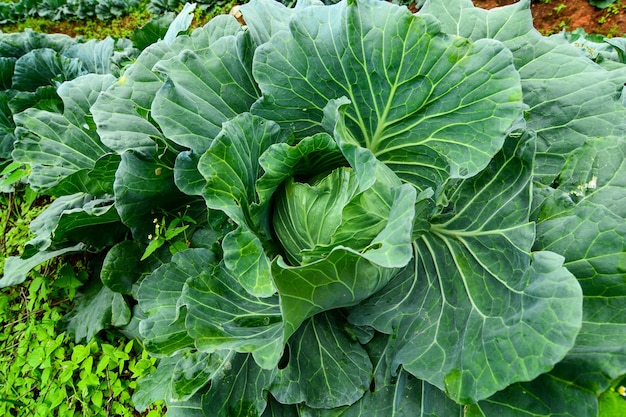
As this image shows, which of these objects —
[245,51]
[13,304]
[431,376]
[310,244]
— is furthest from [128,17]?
[431,376]

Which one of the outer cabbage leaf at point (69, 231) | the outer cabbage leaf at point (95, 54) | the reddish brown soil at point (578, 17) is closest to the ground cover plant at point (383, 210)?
the outer cabbage leaf at point (69, 231)

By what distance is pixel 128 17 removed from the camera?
6645 mm

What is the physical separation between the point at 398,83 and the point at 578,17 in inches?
147

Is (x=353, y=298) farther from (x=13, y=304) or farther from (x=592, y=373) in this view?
(x=13, y=304)

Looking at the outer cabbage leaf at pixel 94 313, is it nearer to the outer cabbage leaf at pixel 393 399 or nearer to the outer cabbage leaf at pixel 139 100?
the outer cabbage leaf at pixel 139 100

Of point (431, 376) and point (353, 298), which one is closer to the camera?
point (431, 376)

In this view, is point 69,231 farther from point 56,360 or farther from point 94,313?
point 56,360

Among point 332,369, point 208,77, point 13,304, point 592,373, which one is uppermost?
point 208,77

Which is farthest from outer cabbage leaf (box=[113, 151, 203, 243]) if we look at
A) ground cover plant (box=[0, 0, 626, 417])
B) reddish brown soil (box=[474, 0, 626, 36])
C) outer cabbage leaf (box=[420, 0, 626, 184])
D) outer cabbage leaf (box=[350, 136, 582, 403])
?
reddish brown soil (box=[474, 0, 626, 36])

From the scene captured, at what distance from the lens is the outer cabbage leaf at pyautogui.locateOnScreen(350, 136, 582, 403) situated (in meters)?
1.27

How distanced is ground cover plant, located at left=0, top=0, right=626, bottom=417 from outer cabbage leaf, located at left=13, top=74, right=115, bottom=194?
2.19 feet

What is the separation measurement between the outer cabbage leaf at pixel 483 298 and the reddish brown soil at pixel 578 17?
3.34 meters

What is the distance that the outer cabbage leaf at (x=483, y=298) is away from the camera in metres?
1.27

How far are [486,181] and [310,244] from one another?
2.36 feet
